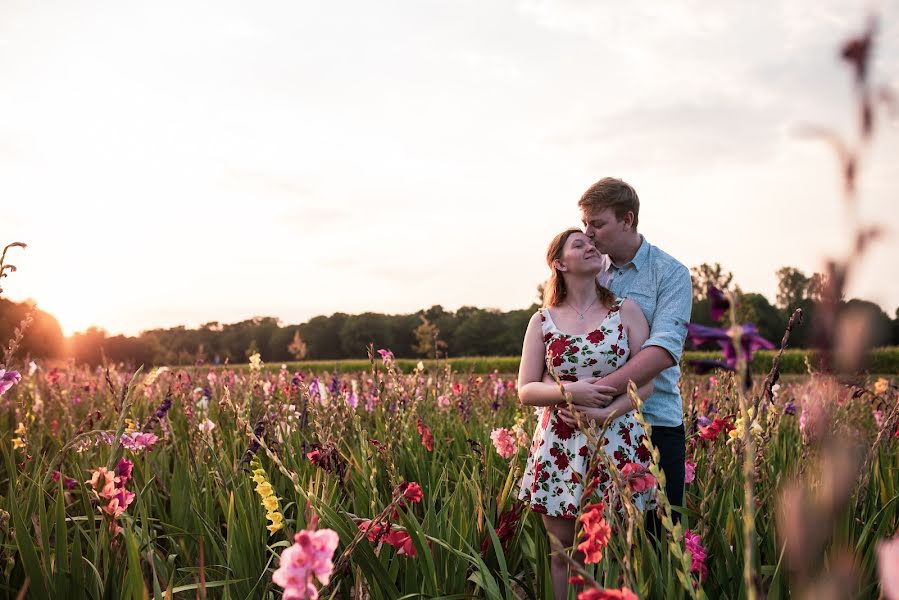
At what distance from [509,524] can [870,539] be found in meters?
1.41

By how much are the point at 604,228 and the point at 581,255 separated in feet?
0.77

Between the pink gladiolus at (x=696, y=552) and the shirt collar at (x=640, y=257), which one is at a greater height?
the shirt collar at (x=640, y=257)

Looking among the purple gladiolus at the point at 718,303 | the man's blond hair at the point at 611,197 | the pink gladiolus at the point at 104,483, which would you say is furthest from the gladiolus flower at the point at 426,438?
the purple gladiolus at the point at 718,303

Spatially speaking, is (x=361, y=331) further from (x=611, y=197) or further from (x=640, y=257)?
(x=611, y=197)

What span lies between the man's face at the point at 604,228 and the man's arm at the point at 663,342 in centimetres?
30

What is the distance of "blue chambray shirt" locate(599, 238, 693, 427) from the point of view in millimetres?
2977

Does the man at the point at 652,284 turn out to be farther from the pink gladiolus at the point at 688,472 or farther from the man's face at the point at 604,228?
the pink gladiolus at the point at 688,472

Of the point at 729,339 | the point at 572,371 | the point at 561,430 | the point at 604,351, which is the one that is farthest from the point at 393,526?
the point at 729,339

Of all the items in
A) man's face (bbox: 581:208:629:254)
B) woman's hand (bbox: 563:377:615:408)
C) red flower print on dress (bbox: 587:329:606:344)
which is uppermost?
man's face (bbox: 581:208:629:254)

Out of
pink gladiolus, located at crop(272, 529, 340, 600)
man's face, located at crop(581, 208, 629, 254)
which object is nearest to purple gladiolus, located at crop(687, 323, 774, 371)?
pink gladiolus, located at crop(272, 529, 340, 600)

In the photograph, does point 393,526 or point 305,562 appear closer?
point 305,562

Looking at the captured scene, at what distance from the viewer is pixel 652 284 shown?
121 inches

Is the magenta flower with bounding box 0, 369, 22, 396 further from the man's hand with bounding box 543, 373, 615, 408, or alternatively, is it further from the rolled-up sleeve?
the rolled-up sleeve

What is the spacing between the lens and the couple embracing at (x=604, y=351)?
2770 mm
